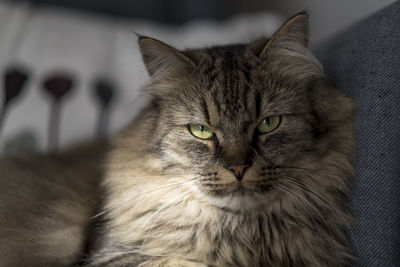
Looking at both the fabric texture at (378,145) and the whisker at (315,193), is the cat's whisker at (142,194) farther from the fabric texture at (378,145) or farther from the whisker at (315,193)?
the fabric texture at (378,145)

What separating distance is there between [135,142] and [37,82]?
3.00 feet

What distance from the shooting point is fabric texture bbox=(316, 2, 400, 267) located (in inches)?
35.3

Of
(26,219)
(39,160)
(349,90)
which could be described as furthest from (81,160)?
(349,90)

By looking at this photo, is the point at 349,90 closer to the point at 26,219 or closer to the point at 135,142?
the point at 135,142

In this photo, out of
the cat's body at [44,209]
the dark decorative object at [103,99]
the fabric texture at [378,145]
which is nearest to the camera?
the fabric texture at [378,145]

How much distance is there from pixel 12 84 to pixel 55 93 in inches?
8.0

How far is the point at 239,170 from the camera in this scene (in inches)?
35.9

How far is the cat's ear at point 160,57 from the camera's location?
1069mm

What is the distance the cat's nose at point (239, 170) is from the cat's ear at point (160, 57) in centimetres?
38

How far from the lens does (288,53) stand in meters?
1.10

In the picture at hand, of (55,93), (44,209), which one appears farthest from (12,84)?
(44,209)

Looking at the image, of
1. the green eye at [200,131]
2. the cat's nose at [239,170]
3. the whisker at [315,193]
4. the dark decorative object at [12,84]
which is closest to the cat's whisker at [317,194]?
the whisker at [315,193]

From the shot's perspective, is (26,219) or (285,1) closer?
(26,219)

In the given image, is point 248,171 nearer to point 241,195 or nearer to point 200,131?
point 241,195
